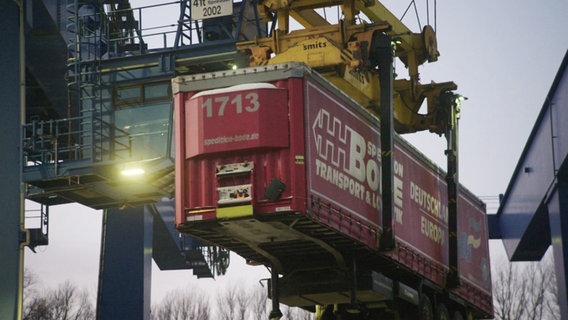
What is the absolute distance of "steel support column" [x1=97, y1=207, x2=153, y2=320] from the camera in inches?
1407

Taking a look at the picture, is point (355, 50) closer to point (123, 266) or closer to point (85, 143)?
point (85, 143)

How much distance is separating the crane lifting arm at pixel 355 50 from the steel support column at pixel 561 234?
654 cm

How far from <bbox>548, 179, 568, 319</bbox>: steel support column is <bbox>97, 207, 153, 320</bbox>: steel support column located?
11.7m

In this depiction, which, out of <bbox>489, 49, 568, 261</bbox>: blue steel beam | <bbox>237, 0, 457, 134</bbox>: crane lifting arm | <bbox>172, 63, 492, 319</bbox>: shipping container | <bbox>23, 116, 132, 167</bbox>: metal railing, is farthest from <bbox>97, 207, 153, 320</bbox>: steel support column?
<bbox>172, 63, 492, 319</bbox>: shipping container

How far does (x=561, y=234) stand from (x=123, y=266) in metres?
12.4

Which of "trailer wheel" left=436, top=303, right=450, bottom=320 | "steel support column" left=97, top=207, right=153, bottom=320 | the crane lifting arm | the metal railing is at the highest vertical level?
the crane lifting arm

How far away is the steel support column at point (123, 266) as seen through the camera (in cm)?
3575

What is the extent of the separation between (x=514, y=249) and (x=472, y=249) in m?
18.3

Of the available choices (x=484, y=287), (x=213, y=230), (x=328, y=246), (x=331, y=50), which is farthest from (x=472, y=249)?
(x=213, y=230)

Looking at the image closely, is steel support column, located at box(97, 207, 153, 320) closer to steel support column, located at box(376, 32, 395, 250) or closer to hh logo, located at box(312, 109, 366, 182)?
steel support column, located at box(376, 32, 395, 250)

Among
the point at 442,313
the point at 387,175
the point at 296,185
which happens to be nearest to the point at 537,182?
the point at 442,313

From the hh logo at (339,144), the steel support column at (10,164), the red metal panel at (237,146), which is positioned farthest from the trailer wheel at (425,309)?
the steel support column at (10,164)

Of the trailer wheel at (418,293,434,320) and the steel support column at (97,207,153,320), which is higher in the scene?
the steel support column at (97,207,153,320)

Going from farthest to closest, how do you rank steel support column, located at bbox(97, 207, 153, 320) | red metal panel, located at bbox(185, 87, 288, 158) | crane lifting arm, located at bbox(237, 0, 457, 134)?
steel support column, located at bbox(97, 207, 153, 320)
crane lifting arm, located at bbox(237, 0, 457, 134)
red metal panel, located at bbox(185, 87, 288, 158)
